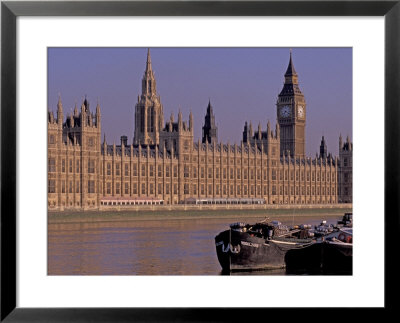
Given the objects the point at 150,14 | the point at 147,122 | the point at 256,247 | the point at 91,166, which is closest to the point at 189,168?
the point at 147,122

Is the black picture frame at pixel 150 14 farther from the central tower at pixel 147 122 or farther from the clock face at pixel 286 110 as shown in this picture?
the clock face at pixel 286 110

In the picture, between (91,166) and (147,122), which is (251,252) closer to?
(91,166)

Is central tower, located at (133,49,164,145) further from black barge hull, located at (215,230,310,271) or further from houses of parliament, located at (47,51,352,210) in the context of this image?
black barge hull, located at (215,230,310,271)

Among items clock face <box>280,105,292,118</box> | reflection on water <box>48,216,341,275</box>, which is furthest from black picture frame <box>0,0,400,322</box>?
clock face <box>280,105,292,118</box>

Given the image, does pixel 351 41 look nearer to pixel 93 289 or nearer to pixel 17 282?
pixel 93 289

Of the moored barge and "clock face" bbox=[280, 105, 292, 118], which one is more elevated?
"clock face" bbox=[280, 105, 292, 118]

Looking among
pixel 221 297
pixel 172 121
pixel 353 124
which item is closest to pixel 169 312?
pixel 221 297
